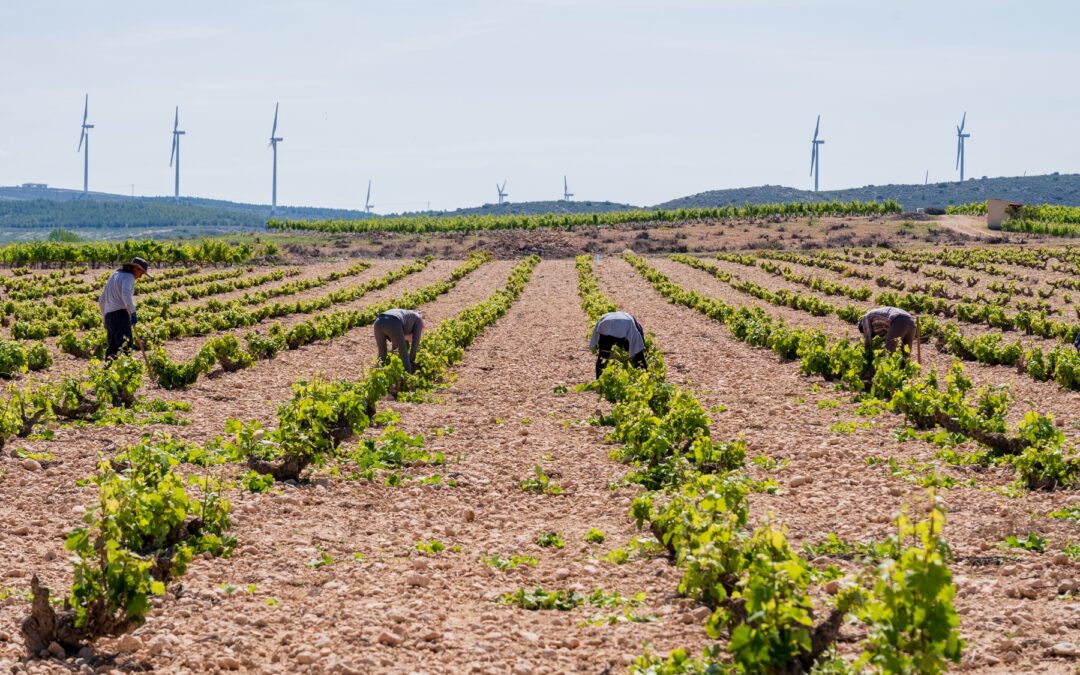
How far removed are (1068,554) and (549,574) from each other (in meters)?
3.83

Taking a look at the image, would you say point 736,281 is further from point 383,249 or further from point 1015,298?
point 383,249

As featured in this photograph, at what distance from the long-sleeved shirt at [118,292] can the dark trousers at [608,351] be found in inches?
278

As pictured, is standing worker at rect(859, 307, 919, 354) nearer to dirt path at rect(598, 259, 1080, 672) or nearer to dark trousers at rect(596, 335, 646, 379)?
dirt path at rect(598, 259, 1080, 672)

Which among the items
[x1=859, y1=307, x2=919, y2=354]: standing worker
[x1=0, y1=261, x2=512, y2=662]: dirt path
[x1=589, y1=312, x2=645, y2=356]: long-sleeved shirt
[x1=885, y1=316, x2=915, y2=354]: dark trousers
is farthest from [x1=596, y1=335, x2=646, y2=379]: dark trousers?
[x1=0, y1=261, x2=512, y2=662]: dirt path

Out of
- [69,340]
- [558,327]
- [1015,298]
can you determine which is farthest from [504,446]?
[1015,298]

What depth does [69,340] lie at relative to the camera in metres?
21.5

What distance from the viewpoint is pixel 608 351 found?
55.9 ft

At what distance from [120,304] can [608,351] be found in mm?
7530

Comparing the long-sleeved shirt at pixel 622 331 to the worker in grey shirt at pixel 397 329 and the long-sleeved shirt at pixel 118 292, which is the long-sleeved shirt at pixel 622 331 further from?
the long-sleeved shirt at pixel 118 292

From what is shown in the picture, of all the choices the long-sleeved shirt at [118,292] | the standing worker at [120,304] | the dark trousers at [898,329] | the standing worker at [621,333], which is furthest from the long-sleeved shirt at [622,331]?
the long-sleeved shirt at [118,292]

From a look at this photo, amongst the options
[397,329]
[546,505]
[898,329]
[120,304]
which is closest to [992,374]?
[898,329]

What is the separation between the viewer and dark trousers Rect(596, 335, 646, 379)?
16.8 metres

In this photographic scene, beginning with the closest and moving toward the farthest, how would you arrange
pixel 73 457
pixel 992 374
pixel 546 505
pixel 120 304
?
pixel 546 505 → pixel 73 457 → pixel 120 304 → pixel 992 374

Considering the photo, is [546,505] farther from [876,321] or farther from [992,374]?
[992,374]
